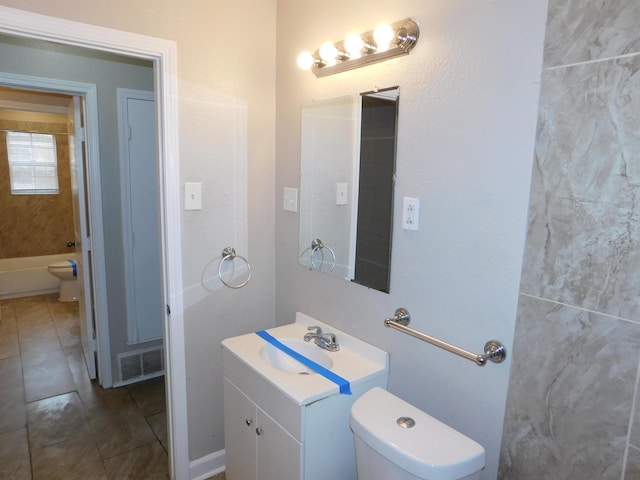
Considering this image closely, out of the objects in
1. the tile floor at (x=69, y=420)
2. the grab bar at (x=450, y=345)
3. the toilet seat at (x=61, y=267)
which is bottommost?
the tile floor at (x=69, y=420)

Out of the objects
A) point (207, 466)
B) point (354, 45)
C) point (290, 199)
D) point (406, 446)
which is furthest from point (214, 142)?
point (207, 466)

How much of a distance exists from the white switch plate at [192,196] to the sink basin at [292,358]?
69cm

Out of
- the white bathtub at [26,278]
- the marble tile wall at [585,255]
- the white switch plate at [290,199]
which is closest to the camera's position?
the marble tile wall at [585,255]

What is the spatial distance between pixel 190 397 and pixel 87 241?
140 centimetres

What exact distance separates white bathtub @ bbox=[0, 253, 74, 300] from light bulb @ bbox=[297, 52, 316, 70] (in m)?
4.71

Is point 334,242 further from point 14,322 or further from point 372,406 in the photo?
point 14,322

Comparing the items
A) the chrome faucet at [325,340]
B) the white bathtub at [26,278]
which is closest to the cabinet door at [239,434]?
the chrome faucet at [325,340]

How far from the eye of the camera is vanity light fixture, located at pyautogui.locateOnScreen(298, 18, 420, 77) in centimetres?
138

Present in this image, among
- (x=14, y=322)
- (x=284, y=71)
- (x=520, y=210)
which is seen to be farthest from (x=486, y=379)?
(x=14, y=322)

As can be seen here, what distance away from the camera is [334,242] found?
6.08ft

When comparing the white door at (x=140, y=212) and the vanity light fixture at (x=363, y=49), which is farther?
the white door at (x=140, y=212)

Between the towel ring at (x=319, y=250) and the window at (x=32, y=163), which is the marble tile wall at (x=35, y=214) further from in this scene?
the towel ring at (x=319, y=250)

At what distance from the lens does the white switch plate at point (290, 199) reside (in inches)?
79.1

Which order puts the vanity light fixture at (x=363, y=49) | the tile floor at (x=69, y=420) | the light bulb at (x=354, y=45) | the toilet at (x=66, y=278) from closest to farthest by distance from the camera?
the vanity light fixture at (x=363, y=49)
the light bulb at (x=354, y=45)
the tile floor at (x=69, y=420)
the toilet at (x=66, y=278)
